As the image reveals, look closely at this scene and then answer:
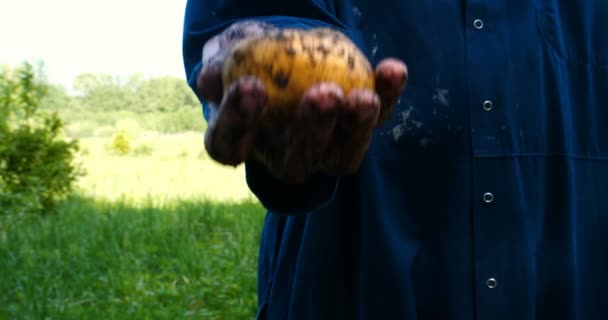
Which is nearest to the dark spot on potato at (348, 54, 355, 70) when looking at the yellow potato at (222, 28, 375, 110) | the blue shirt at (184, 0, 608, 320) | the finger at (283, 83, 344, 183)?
the yellow potato at (222, 28, 375, 110)

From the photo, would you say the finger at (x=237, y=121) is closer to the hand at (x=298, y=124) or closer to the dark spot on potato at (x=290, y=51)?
the hand at (x=298, y=124)

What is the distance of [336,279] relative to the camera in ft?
4.69

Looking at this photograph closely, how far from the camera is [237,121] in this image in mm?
895

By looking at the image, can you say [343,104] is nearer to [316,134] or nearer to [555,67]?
[316,134]

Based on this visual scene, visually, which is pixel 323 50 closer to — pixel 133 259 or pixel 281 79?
pixel 281 79

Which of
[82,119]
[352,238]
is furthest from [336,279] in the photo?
[82,119]

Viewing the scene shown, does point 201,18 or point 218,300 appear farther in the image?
point 218,300

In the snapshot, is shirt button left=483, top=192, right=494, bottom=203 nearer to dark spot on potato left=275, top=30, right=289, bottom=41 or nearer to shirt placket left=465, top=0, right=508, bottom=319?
shirt placket left=465, top=0, right=508, bottom=319

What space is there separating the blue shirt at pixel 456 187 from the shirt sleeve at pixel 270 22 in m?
0.11

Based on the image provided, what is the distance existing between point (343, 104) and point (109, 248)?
445 centimetres

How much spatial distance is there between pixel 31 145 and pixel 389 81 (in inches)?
260

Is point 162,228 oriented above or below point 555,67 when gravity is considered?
below

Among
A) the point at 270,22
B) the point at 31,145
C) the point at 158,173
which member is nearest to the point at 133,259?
the point at 31,145

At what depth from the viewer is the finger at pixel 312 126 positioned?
2.96 ft
